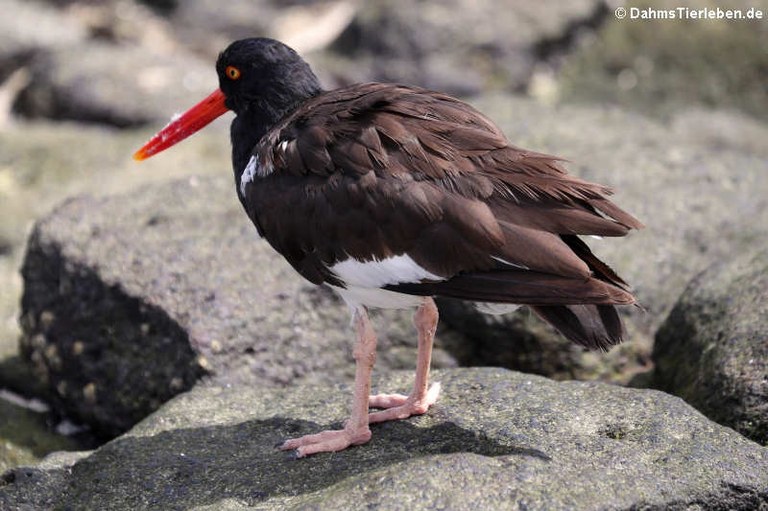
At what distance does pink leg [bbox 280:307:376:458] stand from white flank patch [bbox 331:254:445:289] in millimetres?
361

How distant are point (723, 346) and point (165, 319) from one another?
2.95m

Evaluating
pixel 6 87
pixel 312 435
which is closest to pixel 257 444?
pixel 312 435

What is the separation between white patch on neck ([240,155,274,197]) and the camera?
482 centimetres

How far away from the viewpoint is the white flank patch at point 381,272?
442 cm

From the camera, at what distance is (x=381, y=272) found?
4.51m

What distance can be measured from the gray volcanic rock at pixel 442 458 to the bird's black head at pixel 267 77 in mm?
1486

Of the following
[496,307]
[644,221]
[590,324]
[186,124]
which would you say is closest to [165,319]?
[186,124]

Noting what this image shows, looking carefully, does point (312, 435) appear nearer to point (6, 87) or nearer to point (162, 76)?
point (162, 76)

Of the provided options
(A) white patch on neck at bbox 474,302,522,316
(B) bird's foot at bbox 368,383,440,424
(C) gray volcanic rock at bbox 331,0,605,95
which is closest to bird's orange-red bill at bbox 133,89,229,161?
(B) bird's foot at bbox 368,383,440,424

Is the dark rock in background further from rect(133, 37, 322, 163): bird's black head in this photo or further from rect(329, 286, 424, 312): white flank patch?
rect(329, 286, 424, 312): white flank patch

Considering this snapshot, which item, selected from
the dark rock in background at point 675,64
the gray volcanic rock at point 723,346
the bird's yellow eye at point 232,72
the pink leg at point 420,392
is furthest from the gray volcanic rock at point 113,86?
the gray volcanic rock at point 723,346

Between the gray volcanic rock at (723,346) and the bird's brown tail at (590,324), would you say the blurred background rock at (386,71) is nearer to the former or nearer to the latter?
the gray volcanic rock at (723,346)

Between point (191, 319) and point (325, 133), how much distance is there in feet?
5.18

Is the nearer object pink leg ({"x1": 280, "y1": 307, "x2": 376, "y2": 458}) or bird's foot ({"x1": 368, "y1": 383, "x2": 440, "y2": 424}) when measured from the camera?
pink leg ({"x1": 280, "y1": 307, "x2": 376, "y2": 458})
